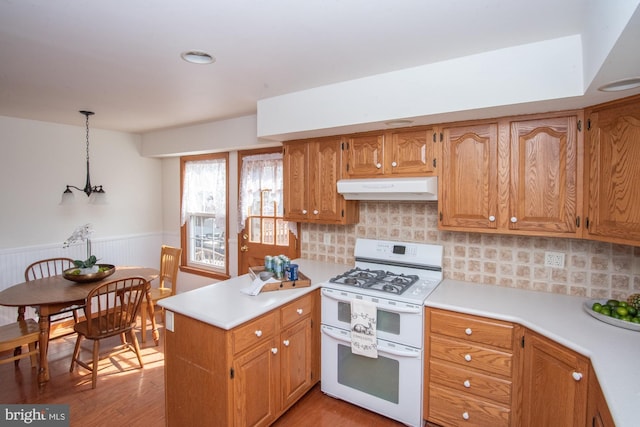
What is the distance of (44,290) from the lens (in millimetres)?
2883

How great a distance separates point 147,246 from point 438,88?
4309 millimetres

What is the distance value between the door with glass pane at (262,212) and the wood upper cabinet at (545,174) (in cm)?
198

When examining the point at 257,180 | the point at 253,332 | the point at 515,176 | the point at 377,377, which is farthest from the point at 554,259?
the point at 257,180

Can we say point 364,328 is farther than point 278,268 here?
No

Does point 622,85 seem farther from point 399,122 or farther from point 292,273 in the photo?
point 292,273

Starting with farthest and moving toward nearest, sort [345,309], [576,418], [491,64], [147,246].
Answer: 1. [147,246]
2. [345,309]
3. [491,64]
4. [576,418]

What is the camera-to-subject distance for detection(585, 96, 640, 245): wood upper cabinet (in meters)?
1.64

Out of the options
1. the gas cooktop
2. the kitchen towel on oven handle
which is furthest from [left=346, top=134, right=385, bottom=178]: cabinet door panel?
the kitchen towel on oven handle

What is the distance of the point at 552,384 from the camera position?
5.57 ft

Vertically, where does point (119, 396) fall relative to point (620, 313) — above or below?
below

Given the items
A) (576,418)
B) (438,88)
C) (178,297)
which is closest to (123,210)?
(178,297)

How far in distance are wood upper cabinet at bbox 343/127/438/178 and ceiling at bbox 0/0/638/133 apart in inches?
19.0

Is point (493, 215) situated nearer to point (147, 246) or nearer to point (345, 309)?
point (345, 309)

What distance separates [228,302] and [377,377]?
1143mm
